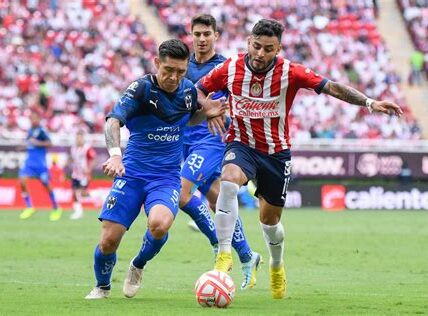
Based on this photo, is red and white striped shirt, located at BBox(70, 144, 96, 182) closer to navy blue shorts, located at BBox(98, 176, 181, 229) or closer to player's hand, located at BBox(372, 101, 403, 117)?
navy blue shorts, located at BBox(98, 176, 181, 229)

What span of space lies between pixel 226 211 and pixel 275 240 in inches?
35.1

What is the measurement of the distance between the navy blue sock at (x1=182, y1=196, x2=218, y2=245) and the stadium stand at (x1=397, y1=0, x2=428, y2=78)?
28453 mm

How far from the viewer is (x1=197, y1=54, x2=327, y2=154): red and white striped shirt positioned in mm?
10344

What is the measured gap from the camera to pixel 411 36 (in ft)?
131

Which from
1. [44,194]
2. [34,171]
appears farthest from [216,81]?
[44,194]

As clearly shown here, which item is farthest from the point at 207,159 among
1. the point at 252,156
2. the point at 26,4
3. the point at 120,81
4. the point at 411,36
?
the point at 411,36

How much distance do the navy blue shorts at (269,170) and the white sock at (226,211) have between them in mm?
421

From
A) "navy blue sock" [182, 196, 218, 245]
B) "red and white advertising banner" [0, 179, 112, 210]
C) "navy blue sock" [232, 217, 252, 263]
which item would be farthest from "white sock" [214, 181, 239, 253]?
"red and white advertising banner" [0, 179, 112, 210]

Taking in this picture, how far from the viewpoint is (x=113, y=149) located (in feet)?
31.1

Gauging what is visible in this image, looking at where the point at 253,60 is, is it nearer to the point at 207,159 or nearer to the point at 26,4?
the point at 207,159

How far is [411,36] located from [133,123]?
31.2 metres

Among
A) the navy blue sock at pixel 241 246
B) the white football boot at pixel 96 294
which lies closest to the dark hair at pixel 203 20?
the navy blue sock at pixel 241 246

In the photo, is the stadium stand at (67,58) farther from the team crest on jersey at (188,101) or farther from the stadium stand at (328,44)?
the team crest on jersey at (188,101)

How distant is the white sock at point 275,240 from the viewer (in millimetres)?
10672
